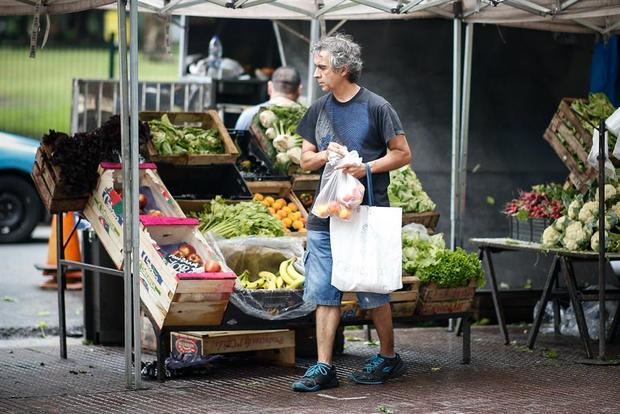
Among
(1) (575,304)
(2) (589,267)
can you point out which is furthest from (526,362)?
(2) (589,267)

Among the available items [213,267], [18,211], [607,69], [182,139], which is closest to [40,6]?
[182,139]

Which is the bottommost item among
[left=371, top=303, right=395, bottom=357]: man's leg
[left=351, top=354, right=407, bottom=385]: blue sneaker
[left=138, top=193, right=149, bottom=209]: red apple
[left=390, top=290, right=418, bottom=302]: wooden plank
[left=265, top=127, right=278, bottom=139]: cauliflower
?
[left=351, top=354, right=407, bottom=385]: blue sneaker

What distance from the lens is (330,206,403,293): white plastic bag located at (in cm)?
752

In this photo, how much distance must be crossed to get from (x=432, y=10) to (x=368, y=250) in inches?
114

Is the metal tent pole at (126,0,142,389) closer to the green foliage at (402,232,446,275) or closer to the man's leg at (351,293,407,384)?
the man's leg at (351,293,407,384)

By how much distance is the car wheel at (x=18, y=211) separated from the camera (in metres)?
17.1

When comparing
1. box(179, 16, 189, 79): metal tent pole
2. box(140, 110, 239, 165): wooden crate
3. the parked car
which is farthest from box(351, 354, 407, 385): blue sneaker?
the parked car

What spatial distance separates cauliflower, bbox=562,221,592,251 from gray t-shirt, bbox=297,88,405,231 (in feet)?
6.35

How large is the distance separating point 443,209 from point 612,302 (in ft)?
6.82

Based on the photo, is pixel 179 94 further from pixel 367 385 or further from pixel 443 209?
pixel 367 385

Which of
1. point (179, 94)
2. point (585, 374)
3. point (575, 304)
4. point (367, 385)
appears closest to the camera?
point (367, 385)

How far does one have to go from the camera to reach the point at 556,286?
1042cm

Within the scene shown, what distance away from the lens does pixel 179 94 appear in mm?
13789

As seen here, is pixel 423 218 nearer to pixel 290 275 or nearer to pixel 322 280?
pixel 290 275
